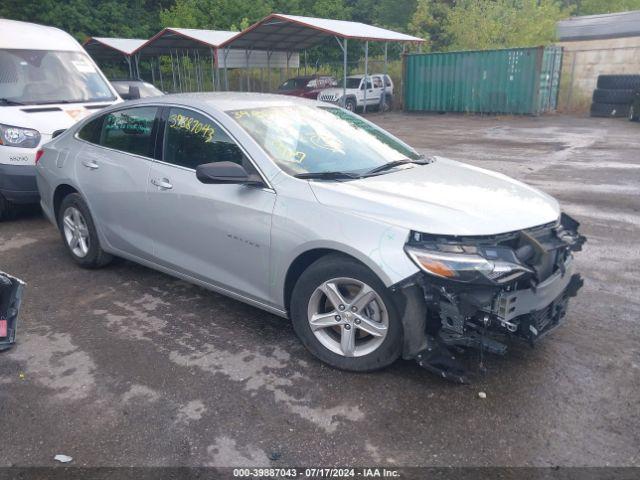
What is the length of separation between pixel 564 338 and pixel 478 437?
1.36 metres

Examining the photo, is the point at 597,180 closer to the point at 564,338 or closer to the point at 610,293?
the point at 610,293

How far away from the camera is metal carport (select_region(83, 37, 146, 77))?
24.9 m

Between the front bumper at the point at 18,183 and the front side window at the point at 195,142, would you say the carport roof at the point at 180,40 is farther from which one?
the front side window at the point at 195,142

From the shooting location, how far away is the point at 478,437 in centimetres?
279

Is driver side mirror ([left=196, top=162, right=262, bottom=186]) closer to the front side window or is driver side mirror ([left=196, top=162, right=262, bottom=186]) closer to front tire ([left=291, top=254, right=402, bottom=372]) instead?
the front side window

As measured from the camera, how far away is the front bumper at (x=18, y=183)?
20.6 feet

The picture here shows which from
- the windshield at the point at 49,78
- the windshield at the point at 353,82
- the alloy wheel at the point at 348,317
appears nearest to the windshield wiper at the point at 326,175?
the alloy wheel at the point at 348,317

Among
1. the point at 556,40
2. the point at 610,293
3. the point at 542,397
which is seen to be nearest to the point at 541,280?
the point at 542,397

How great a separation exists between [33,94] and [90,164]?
301 centimetres

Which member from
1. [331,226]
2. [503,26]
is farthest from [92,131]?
[503,26]

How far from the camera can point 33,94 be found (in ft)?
23.1

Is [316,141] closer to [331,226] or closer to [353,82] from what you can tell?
[331,226]

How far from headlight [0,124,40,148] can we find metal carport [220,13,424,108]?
585 inches

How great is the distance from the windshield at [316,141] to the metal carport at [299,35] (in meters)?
16.3
